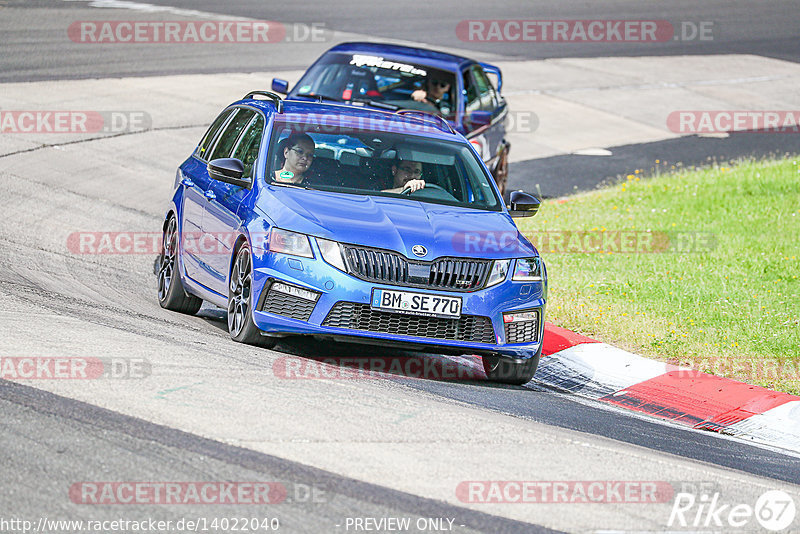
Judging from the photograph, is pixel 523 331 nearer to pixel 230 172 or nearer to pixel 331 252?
pixel 331 252

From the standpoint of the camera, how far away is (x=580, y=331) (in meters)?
10.7

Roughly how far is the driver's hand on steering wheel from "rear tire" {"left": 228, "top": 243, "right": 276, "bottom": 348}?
135cm

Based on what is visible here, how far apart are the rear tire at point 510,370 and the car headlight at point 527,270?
1.94 feet

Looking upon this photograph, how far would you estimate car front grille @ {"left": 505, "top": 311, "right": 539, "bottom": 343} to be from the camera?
8.30 m

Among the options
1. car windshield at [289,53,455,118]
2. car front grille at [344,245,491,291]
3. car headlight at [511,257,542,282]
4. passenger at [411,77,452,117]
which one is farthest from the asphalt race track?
passenger at [411,77,452,117]

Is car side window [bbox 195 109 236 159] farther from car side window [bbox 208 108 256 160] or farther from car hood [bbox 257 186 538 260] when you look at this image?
car hood [bbox 257 186 538 260]

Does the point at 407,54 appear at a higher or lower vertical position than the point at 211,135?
higher

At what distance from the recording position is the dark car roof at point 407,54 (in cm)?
1495

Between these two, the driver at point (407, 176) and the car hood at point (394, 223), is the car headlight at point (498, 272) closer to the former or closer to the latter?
the car hood at point (394, 223)

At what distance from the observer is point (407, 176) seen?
909 cm

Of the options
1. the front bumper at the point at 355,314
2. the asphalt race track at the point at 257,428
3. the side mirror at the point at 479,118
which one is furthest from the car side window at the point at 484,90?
the front bumper at the point at 355,314

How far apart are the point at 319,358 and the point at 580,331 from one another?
305cm

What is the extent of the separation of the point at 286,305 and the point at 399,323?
74 centimetres

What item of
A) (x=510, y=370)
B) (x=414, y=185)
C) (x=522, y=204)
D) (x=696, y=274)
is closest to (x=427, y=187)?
(x=414, y=185)
